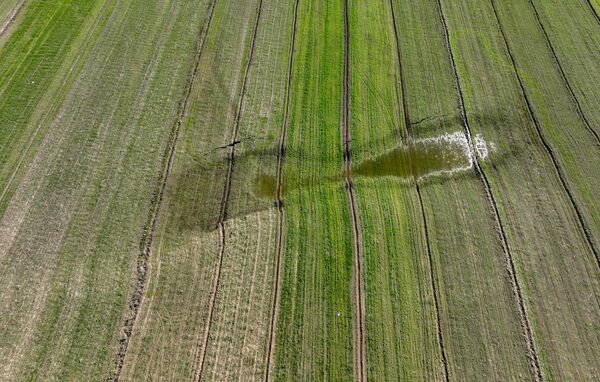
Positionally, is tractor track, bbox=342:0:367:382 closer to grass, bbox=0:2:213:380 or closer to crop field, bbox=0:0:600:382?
crop field, bbox=0:0:600:382

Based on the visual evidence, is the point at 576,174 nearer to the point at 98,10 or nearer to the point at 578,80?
the point at 578,80

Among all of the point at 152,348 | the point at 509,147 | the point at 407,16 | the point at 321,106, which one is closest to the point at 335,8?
the point at 407,16

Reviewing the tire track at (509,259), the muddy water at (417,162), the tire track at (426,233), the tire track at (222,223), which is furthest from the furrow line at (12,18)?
the tire track at (509,259)

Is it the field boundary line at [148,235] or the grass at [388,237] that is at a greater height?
the field boundary line at [148,235]

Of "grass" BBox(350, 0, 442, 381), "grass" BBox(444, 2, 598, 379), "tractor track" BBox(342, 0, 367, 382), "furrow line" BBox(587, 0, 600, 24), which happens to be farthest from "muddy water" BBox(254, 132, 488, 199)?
"furrow line" BBox(587, 0, 600, 24)

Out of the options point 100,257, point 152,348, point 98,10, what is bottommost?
point 152,348

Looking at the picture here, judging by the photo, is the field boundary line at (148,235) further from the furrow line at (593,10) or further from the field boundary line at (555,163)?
the furrow line at (593,10)
